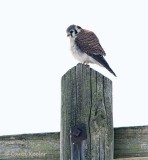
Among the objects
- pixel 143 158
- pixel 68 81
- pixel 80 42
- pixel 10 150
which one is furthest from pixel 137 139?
pixel 80 42

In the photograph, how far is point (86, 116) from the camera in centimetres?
274

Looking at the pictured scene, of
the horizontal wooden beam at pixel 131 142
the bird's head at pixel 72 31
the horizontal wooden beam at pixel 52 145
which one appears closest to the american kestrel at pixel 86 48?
the bird's head at pixel 72 31

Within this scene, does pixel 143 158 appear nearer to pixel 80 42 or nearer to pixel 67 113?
pixel 67 113

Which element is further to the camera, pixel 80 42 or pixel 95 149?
pixel 80 42

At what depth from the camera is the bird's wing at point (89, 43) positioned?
7105 millimetres

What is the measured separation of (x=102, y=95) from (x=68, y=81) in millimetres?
197

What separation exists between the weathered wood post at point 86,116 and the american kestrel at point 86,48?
12.0 feet

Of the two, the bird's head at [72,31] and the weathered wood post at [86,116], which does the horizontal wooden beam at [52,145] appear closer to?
the weathered wood post at [86,116]

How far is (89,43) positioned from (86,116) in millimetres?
4753

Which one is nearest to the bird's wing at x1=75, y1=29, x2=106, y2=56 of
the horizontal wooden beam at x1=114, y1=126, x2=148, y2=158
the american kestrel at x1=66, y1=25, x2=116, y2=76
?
the american kestrel at x1=66, y1=25, x2=116, y2=76

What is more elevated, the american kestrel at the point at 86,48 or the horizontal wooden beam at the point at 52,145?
the american kestrel at the point at 86,48

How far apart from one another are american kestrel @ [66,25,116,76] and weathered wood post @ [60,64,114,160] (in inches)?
144

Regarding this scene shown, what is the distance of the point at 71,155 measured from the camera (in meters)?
2.70

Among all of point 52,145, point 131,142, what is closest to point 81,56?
point 52,145
